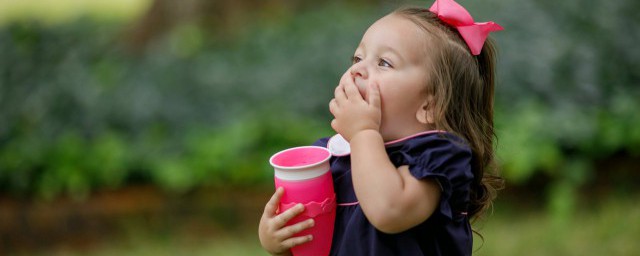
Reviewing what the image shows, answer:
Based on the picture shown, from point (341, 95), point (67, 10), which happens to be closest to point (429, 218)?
point (341, 95)

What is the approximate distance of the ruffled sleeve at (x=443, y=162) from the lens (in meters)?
2.12

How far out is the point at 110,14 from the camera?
25.0 feet

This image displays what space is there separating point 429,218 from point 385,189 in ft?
0.81

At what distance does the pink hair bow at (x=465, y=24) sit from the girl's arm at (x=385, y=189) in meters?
0.42

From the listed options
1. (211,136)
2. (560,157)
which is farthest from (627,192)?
(211,136)

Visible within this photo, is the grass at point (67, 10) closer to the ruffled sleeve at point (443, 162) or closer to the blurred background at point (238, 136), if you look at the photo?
the blurred background at point (238, 136)

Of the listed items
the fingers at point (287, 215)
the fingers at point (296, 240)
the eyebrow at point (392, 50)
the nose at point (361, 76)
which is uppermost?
the eyebrow at point (392, 50)

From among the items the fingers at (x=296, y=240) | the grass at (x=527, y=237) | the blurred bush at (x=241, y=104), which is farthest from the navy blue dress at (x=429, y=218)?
the blurred bush at (x=241, y=104)

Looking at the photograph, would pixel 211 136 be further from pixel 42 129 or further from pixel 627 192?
pixel 627 192

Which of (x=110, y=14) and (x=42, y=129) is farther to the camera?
(x=110, y=14)

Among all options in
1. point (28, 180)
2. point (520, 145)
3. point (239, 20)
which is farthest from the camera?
point (239, 20)

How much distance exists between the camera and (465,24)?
2.33 metres

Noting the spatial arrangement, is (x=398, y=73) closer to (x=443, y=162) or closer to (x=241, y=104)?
(x=443, y=162)

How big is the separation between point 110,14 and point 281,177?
586cm
